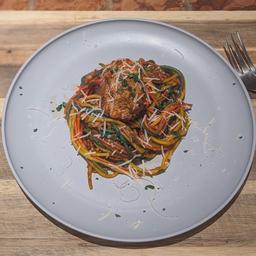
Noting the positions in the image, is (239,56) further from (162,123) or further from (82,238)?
(82,238)

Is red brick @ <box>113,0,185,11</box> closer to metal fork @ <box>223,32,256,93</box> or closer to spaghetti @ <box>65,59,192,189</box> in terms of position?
metal fork @ <box>223,32,256,93</box>

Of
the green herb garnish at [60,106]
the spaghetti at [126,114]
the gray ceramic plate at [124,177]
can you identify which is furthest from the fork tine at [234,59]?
the green herb garnish at [60,106]

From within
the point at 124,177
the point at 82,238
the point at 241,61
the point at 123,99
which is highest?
the point at 241,61

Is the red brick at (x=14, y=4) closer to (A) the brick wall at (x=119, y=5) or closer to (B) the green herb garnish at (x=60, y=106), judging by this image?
(A) the brick wall at (x=119, y=5)

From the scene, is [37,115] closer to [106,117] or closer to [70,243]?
[106,117]

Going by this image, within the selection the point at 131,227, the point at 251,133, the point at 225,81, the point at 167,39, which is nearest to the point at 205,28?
the point at 167,39

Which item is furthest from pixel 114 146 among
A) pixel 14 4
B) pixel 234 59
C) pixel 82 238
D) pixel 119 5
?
pixel 14 4

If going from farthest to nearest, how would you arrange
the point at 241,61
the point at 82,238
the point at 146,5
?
1. the point at 146,5
2. the point at 241,61
3. the point at 82,238

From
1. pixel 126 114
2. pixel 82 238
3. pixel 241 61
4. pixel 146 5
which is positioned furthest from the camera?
pixel 146 5
